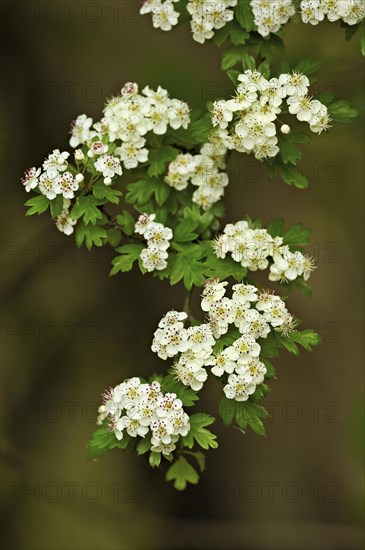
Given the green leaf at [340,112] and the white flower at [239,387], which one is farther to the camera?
the green leaf at [340,112]

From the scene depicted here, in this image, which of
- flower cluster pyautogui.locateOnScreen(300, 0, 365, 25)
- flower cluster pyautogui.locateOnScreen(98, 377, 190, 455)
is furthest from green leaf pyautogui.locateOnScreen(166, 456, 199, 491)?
flower cluster pyautogui.locateOnScreen(300, 0, 365, 25)

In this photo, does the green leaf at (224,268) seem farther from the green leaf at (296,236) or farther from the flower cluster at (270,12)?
the flower cluster at (270,12)

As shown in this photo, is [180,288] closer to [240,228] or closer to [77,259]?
[77,259]

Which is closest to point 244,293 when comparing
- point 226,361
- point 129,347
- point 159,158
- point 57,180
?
point 226,361

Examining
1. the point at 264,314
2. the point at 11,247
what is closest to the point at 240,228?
the point at 264,314

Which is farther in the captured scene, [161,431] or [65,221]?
[65,221]

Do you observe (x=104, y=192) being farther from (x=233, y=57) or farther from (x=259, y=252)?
(x=233, y=57)

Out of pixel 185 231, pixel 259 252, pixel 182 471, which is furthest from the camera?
pixel 182 471

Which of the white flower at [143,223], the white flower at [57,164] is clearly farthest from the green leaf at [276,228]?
the white flower at [57,164]
